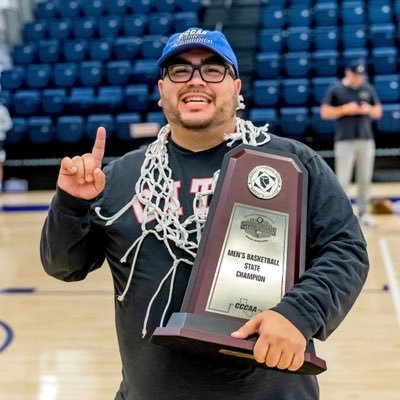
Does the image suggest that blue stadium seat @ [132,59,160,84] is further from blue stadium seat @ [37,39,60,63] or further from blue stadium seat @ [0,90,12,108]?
blue stadium seat @ [0,90,12,108]

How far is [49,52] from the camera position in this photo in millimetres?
10945

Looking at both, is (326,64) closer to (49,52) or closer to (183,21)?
(183,21)

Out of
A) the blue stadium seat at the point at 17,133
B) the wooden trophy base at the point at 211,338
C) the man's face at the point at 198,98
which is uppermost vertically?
the man's face at the point at 198,98

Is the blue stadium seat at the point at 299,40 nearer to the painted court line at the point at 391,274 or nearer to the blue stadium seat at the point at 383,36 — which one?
the blue stadium seat at the point at 383,36

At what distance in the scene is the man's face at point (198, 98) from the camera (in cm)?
144

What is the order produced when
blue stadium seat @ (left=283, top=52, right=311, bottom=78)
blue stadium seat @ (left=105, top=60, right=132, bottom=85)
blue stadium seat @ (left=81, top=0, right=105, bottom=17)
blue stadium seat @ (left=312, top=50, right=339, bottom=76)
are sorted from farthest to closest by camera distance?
blue stadium seat @ (left=81, top=0, right=105, bottom=17) → blue stadium seat @ (left=105, top=60, right=132, bottom=85) → blue stadium seat @ (left=283, top=52, right=311, bottom=78) → blue stadium seat @ (left=312, top=50, right=339, bottom=76)

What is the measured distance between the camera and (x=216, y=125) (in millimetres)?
1472

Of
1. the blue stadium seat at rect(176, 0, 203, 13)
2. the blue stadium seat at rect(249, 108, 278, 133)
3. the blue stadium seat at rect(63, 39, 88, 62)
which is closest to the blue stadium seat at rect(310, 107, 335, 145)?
the blue stadium seat at rect(249, 108, 278, 133)

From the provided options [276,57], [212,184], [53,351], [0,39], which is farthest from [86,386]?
[0,39]

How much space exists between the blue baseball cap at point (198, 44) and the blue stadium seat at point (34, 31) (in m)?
A: 10.7

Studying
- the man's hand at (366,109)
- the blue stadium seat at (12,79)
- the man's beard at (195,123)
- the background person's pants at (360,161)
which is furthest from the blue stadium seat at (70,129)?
the man's beard at (195,123)

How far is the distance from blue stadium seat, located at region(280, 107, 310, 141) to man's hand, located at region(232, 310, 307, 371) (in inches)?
327

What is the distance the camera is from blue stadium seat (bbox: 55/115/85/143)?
32.2 ft

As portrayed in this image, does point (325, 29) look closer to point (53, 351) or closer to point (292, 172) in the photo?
point (53, 351)
